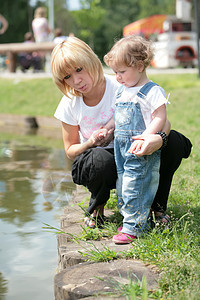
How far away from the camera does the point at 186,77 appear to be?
1274 cm

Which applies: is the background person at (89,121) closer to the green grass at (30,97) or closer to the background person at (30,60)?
the green grass at (30,97)

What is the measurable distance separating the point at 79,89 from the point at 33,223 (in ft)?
4.38

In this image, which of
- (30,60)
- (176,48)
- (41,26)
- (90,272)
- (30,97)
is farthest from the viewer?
(176,48)

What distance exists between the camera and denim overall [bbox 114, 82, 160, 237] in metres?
3.15

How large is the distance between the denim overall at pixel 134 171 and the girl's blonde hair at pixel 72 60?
0.36 metres

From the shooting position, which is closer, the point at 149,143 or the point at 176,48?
the point at 149,143

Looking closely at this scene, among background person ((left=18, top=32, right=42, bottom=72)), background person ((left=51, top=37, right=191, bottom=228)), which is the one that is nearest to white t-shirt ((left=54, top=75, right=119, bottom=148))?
background person ((left=51, top=37, right=191, bottom=228))

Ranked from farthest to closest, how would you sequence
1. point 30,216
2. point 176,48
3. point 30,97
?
point 176,48 → point 30,97 → point 30,216

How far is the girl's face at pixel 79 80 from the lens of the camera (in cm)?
347

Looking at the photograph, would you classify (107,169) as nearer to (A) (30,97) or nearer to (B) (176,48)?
(A) (30,97)

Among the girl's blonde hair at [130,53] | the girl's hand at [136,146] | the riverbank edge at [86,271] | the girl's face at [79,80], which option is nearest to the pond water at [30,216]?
the riverbank edge at [86,271]

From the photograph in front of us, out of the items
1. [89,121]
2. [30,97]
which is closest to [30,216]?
[89,121]

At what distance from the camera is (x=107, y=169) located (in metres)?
3.38

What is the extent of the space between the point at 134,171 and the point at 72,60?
0.83m
